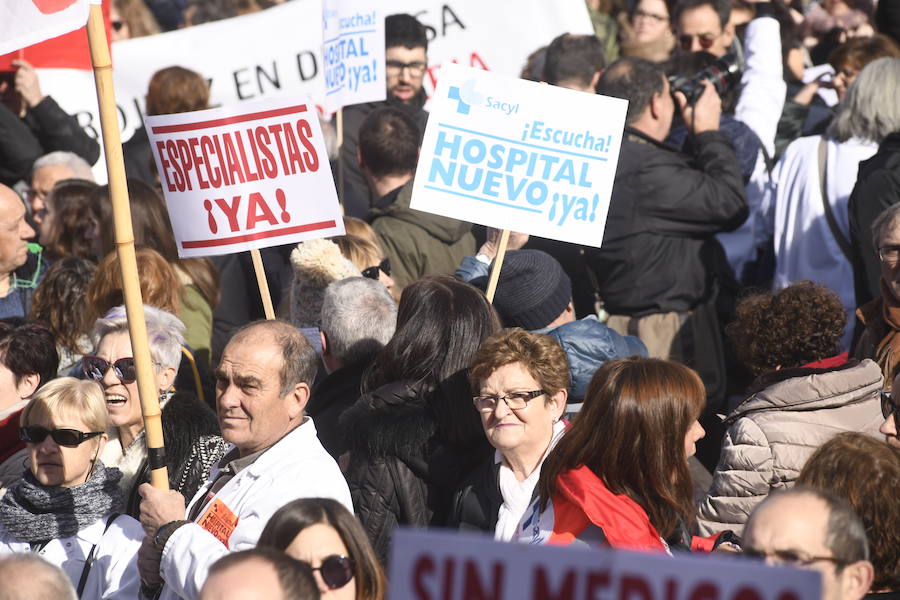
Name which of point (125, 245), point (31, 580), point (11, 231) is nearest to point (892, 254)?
point (125, 245)

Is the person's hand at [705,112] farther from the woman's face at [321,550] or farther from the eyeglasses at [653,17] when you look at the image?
the woman's face at [321,550]

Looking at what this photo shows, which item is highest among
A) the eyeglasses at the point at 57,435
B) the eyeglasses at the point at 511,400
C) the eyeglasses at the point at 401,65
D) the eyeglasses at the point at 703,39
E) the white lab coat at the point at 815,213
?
the eyeglasses at the point at 703,39

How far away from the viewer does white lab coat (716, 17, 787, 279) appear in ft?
24.9

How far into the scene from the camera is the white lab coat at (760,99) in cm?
758

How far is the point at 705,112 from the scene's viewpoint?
6965mm

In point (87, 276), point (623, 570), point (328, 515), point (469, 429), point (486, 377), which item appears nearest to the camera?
point (623, 570)

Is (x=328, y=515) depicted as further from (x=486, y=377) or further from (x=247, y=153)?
(x=247, y=153)

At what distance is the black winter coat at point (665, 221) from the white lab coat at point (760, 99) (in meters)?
0.81

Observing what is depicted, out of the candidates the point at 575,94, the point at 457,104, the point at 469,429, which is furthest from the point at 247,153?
the point at 469,429

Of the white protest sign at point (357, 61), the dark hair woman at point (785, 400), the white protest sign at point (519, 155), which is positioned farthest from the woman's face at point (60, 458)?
the white protest sign at point (357, 61)

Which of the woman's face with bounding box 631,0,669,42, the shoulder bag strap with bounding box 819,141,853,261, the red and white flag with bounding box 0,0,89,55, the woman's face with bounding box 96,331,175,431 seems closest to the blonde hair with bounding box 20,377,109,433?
the woman's face with bounding box 96,331,175,431

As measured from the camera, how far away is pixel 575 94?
5645 millimetres

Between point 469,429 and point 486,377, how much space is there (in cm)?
34

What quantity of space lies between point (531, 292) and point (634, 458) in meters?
1.69
